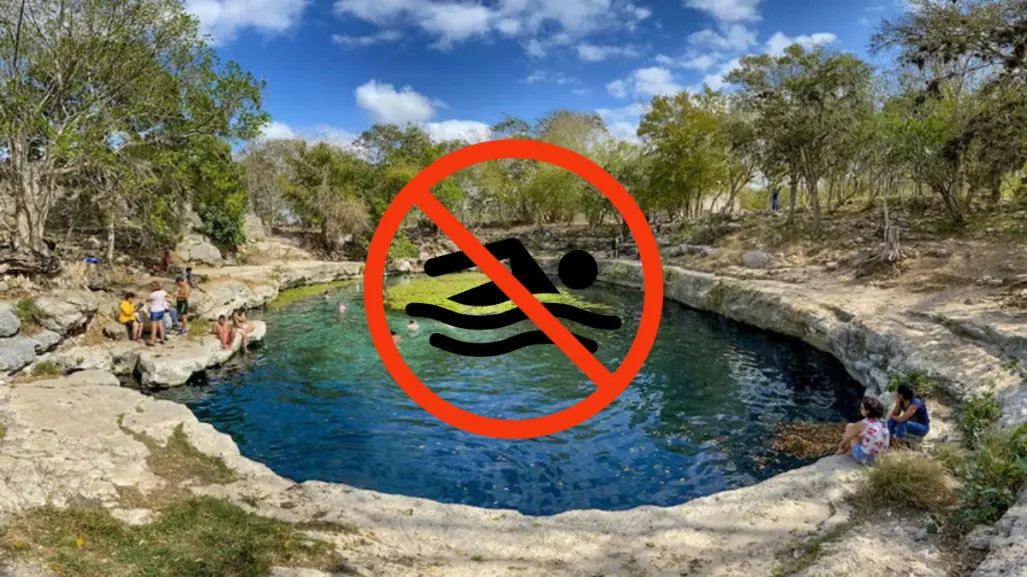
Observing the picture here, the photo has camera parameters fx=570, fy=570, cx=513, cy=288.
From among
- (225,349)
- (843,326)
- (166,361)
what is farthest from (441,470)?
(843,326)

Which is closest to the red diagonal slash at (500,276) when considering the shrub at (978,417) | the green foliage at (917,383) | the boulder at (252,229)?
the shrub at (978,417)

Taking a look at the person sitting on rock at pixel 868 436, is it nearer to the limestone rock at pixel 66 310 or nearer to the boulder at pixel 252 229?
the limestone rock at pixel 66 310

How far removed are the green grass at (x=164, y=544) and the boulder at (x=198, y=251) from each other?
28998mm

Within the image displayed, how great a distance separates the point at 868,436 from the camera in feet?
25.8

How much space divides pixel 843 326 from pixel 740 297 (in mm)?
6772

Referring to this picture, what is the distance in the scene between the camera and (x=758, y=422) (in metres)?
12.0

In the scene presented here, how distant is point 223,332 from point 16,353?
4.85 m

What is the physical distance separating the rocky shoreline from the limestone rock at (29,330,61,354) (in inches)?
94.6

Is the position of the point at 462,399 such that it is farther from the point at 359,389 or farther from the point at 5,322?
the point at 5,322

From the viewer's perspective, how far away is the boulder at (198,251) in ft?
103

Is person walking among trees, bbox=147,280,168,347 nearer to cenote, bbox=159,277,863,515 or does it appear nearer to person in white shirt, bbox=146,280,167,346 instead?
person in white shirt, bbox=146,280,167,346

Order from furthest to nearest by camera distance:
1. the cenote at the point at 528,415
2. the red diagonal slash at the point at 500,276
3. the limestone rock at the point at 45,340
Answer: the limestone rock at the point at 45,340 → the cenote at the point at 528,415 → the red diagonal slash at the point at 500,276

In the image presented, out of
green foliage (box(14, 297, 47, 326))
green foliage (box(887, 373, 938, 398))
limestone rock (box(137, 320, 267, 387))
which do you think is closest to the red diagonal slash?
green foliage (box(887, 373, 938, 398))

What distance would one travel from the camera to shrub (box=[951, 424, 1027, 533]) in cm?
532
